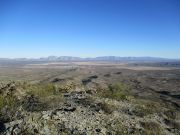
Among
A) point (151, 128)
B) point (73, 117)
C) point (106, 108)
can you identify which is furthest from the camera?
point (106, 108)

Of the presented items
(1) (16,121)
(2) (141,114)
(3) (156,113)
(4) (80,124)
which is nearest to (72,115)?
(4) (80,124)

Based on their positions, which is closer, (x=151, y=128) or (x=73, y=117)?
(x=73, y=117)

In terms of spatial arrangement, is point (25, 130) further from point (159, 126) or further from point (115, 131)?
point (159, 126)

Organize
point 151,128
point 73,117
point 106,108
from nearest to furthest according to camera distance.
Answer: point 73,117, point 151,128, point 106,108

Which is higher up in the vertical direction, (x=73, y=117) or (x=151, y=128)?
(x=73, y=117)

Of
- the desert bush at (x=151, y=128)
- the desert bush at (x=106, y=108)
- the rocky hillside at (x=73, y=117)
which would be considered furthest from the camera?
the desert bush at (x=106, y=108)

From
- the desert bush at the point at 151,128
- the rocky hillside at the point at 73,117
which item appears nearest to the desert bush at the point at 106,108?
the rocky hillside at the point at 73,117

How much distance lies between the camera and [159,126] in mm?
23141

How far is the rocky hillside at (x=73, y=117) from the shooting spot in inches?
773

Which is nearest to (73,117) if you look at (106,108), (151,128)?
(106,108)

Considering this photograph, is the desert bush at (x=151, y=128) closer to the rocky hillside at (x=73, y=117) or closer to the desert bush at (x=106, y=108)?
the rocky hillside at (x=73, y=117)

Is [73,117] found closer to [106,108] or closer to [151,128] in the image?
[106,108]

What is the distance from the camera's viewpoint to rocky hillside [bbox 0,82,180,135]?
19.6m

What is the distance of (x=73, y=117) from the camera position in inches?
844
